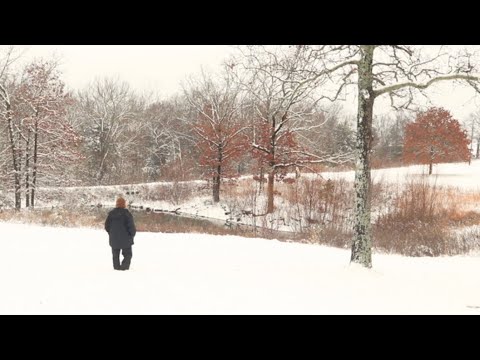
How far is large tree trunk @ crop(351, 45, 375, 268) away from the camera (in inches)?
416

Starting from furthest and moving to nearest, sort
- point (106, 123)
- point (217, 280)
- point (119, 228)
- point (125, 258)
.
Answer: point (106, 123) < point (125, 258) < point (119, 228) < point (217, 280)

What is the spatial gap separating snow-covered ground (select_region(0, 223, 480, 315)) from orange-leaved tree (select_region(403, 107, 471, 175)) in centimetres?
2710

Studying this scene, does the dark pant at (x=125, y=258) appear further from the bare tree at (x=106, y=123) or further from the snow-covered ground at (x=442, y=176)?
the bare tree at (x=106, y=123)

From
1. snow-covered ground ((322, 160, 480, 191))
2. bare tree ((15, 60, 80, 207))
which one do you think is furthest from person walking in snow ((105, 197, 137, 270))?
bare tree ((15, 60, 80, 207))

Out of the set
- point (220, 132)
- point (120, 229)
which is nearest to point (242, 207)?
point (220, 132)

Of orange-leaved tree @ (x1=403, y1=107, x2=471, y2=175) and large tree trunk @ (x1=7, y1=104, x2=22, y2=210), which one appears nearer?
large tree trunk @ (x1=7, y1=104, x2=22, y2=210)

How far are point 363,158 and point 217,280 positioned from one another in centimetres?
478

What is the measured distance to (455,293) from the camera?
30.7 ft

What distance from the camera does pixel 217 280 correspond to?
29.4 feet

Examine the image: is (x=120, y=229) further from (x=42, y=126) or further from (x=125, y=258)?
(x=42, y=126)

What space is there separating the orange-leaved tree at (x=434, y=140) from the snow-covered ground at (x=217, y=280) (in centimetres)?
2710

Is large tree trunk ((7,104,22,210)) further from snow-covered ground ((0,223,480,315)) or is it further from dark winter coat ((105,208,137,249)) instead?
dark winter coat ((105,208,137,249))
